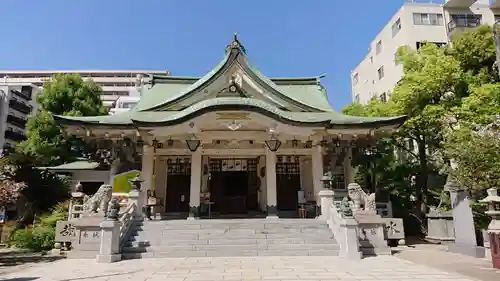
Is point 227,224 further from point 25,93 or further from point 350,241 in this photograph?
point 25,93

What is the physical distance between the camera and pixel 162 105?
15867 mm

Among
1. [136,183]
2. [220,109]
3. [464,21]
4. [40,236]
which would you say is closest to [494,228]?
[220,109]

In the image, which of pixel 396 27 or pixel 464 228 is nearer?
pixel 464 228

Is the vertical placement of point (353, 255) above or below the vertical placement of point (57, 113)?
below

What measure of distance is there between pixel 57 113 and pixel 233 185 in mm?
14650

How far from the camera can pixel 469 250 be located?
10086mm

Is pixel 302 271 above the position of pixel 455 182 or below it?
below

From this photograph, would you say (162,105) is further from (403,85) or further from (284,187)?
(403,85)

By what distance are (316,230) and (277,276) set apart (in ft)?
15.2

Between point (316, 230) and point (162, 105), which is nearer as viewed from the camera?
point (316, 230)

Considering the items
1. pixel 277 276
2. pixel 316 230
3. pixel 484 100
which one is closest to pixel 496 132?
pixel 484 100

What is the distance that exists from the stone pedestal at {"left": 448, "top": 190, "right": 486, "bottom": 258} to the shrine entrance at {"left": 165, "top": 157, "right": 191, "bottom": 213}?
429 inches

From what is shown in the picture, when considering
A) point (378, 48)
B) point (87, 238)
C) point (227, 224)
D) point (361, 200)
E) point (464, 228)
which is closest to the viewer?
point (464, 228)

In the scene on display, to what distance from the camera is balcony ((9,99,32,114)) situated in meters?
46.3
